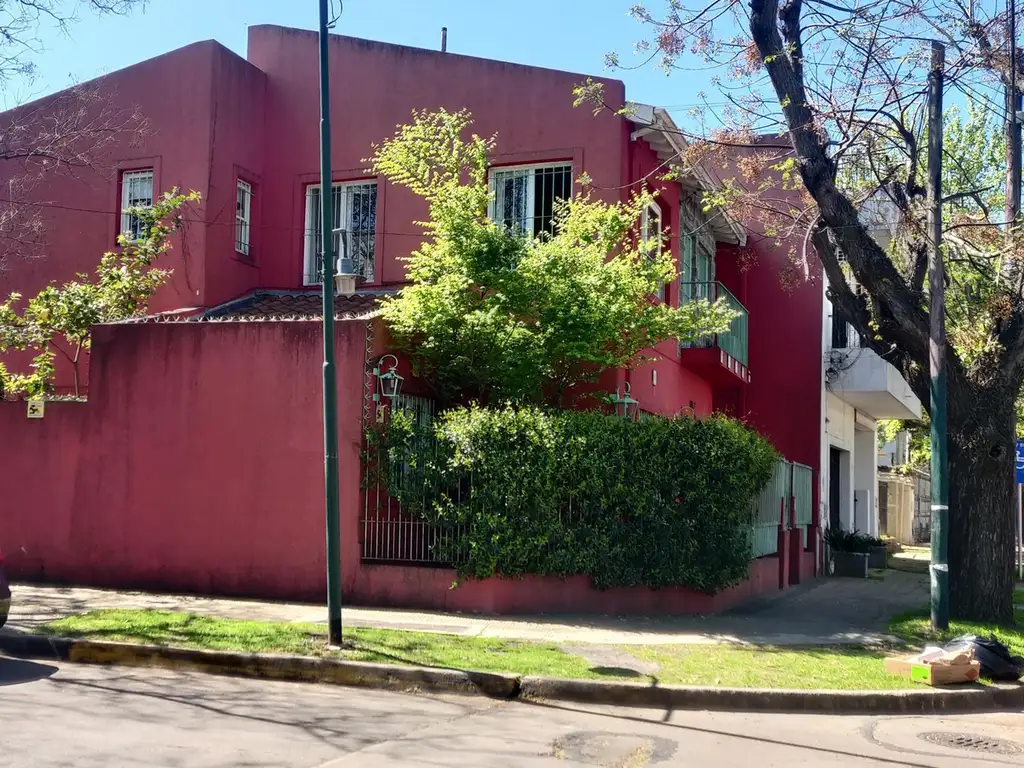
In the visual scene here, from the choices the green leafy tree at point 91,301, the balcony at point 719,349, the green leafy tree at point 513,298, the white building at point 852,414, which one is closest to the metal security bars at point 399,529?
the green leafy tree at point 513,298

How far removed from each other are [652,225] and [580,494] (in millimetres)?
5709

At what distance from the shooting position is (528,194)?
15336 millimetres

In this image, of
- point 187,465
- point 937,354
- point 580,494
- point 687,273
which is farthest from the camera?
point 687,273

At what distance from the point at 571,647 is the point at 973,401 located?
5533 millimetres

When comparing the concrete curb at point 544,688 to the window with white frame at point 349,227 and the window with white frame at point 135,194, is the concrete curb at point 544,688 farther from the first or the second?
the window with white frame at point 135,194

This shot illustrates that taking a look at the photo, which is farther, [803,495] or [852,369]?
[852,369]

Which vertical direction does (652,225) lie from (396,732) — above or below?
above

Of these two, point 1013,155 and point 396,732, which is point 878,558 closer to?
point 1013,155

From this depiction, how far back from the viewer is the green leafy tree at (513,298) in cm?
1215

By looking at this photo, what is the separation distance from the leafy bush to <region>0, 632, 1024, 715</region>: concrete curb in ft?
10.7

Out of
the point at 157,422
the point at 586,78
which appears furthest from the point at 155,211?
the point at 586,78

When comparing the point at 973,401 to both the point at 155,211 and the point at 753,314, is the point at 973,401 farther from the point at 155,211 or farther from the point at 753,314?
the point at 155,211

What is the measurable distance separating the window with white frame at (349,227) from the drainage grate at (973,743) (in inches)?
434

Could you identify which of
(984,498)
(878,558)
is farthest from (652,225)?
(878,558)
